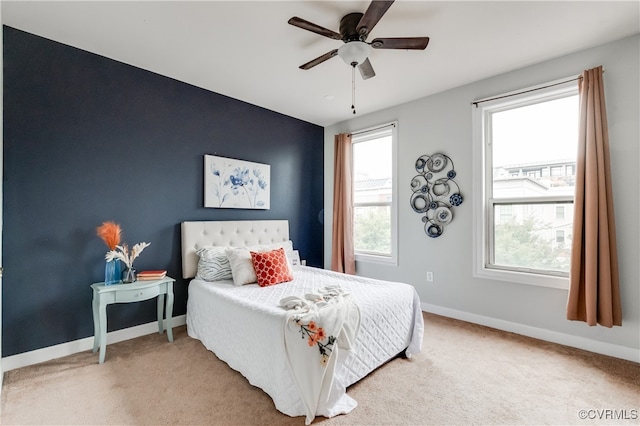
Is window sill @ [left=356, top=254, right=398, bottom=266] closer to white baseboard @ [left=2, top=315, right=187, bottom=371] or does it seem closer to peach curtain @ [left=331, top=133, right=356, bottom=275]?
peach curtain @ [left=331, top=133, right=356, bottom=275]

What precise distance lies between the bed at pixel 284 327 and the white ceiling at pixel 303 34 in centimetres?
165

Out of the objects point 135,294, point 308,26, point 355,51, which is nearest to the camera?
point 308,26

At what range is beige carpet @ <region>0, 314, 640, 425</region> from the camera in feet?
5.70

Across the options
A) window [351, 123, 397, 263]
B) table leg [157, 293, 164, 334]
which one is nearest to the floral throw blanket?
table leg [157, 293, 164, 334]

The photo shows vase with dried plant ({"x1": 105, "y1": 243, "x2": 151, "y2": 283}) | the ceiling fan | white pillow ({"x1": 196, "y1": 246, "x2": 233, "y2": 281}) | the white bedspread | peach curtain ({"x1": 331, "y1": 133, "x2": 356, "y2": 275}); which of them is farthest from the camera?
peach curtain ({"x1": 331, "y1": 133, "x2": 356, "y2": 275})

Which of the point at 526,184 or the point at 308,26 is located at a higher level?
the point at 308,26

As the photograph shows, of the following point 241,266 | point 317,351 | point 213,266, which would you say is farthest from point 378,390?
point 213,266

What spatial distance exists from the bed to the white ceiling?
1649 mm

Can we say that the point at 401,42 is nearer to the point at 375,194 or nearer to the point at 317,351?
the point at 317,351

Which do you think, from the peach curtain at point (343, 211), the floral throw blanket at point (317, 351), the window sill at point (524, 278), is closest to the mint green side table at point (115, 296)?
the floral throw blanket at point (317, 351)

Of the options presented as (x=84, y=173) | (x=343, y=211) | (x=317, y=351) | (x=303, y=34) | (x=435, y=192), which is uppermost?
(x=303, y=34)

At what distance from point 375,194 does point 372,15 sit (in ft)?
8.70

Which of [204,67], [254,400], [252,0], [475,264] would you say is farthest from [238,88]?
[475,264]

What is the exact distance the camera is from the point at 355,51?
2.13 metres
